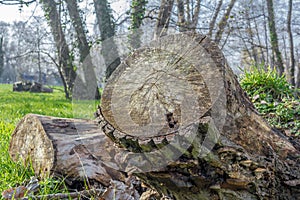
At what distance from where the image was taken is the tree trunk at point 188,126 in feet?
4.19

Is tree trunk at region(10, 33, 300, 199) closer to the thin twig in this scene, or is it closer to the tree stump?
the tree stump

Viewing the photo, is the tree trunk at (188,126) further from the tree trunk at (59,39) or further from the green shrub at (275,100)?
the tree trunk at (59,39)

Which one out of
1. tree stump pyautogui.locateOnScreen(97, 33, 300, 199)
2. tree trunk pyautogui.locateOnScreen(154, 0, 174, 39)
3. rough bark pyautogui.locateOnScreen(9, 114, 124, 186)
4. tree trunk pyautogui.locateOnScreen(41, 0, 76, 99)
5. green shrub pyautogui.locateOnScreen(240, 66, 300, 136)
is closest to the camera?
tree stump pyautogui.locateOnScreen(97, 33, 300, 199)

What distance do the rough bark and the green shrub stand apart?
181 cm

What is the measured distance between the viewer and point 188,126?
123 cm

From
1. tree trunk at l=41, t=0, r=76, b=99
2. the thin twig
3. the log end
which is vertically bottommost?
the thin twig

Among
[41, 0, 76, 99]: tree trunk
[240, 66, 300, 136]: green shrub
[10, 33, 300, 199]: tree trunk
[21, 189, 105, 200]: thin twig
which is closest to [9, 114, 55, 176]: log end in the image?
[21, 189, 105, 200]: thin twig

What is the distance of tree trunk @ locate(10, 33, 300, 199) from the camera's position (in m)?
1.28

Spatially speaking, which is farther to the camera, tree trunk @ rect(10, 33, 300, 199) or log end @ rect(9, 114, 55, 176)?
log end @ rect(9, 114, 55, 176)

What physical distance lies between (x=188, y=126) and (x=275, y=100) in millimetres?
2913

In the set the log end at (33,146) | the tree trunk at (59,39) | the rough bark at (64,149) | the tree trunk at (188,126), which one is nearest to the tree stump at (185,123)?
the tree trunk at (188,126)

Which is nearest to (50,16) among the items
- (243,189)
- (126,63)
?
(126,63)

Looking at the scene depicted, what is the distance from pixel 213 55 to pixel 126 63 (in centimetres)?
Answer: 45

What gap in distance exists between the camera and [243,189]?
1464 millimetres
